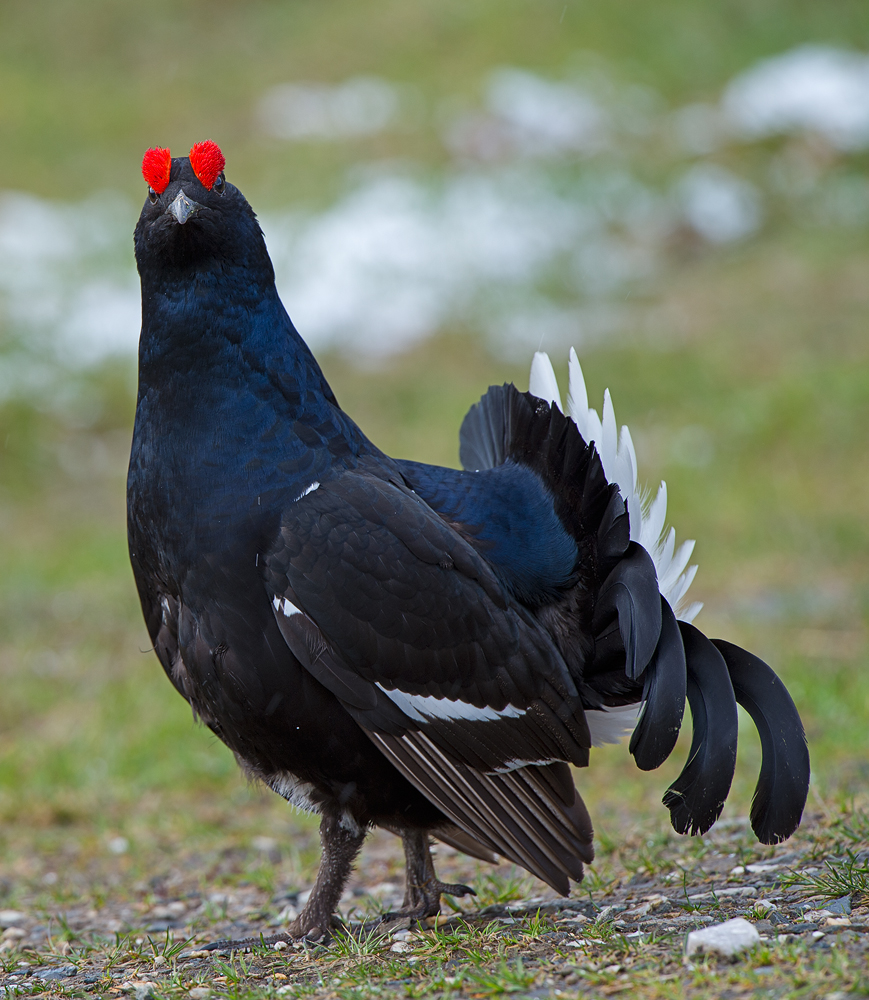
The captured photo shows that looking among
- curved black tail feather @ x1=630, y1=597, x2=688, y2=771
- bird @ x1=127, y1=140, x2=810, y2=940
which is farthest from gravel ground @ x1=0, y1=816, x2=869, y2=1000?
curved black tail feather @ x1=630, y1=597, x2=688, y2=771

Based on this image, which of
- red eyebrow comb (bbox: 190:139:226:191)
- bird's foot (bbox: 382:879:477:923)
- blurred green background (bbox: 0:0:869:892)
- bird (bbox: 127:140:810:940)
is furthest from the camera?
blurred green background (bbox: 0:0:869:892)

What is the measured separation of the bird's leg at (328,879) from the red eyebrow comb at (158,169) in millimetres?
2033

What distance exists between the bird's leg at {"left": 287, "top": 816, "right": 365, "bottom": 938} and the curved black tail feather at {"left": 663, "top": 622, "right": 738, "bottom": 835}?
99cm

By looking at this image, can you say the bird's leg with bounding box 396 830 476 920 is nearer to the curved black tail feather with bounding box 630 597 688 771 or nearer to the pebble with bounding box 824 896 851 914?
the curved black tail feather with bounding box 630 597 688 771

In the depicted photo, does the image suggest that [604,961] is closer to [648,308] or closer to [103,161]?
[648,308]

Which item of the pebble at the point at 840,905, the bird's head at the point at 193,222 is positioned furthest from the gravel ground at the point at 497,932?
the bird's head at the point at 193,222

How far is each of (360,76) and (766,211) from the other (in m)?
8.01

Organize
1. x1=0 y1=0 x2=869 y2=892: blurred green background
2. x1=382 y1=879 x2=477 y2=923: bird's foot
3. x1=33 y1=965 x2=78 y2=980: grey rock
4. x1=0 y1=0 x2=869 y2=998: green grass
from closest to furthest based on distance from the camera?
x1=33 y1=965 x2=78 y2=980: grey rock, x1=382 y1=879 x2=477 y2=923: bird's foot, x1=0 y1=0 x2=869 y2=998: green grass, x1=0 y1=0 x2=869 y2=892: blurred green background

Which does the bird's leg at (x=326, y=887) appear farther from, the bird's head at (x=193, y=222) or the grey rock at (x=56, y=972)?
the bird's head at (x=193, y=222)

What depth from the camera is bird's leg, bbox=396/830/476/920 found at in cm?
369

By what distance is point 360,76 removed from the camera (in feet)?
65.2

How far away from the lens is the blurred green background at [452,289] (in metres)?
6.14

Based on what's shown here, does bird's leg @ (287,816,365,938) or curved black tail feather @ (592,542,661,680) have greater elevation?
curved black tail feather @ (592,542,661,680)

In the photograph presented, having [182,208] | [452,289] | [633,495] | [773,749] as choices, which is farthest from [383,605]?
[452,289]
